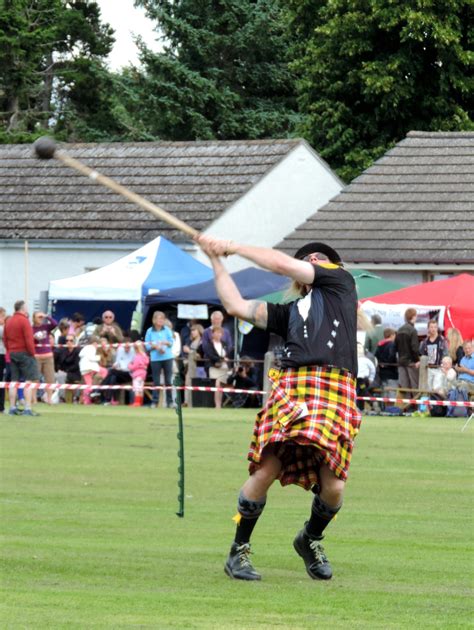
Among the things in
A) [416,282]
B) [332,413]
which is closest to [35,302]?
[416,282]

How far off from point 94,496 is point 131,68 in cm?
4368

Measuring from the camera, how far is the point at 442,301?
27.4 meters

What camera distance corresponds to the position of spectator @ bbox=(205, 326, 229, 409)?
27.1 metres

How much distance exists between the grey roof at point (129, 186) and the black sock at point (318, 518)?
2897 centimetres

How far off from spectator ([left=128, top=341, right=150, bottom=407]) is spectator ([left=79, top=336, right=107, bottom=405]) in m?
0.71

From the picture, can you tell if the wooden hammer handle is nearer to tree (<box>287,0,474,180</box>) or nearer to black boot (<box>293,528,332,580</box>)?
black boot (<box>293,528,332,580</box>)

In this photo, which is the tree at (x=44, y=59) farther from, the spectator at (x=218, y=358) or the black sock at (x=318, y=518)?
the black sock at (x=318, y=518)

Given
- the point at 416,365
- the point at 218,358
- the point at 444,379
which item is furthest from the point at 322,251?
the point at 218,358

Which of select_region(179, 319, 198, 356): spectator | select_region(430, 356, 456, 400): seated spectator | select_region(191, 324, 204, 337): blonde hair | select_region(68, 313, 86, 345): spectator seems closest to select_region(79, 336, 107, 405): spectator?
select_region(68, 313, 86, 345): spectator

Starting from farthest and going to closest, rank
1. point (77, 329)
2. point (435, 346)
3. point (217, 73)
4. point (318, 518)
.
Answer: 1. point (217, 73)
2. point (77, 329)
3. point (435, 346)
4. point (318, 518)

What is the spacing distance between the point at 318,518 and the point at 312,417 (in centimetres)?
72

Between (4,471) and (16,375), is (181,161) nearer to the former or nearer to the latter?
(16,375)

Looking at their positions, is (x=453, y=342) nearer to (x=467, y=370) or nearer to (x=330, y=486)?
(x=467, y=370)

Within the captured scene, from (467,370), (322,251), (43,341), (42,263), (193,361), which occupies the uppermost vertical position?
(42,263)
